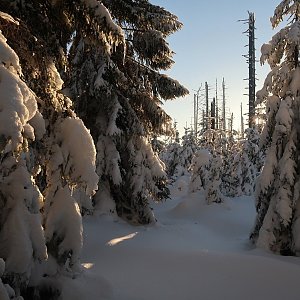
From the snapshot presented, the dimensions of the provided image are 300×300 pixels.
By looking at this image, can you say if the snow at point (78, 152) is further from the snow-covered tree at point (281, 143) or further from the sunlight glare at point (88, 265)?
the snow-covered tree at point (281, 143)

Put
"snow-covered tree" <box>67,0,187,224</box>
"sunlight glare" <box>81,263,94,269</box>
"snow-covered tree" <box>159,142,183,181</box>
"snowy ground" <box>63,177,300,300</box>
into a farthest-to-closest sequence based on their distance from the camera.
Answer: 1. "snow-covered tree" <box>159,142,183,181</box>
2. "snow-covered tree" <box>67,0,187,224</box>
3. "sunlight glare" <box>81,263,94,269</box>
4. "snowy ground" <box>63,177,300,300</box>

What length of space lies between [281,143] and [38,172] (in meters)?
7.22

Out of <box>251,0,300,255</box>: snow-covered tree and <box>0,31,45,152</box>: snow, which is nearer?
<box>0,31,45,152</box>: snow

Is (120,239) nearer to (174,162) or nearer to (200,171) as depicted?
(200,171)

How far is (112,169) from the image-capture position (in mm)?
12375

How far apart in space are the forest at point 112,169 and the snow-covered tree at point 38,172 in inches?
0.6

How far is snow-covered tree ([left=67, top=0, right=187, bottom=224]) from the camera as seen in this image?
12328mm

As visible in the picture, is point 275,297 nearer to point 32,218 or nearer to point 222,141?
point 32,218

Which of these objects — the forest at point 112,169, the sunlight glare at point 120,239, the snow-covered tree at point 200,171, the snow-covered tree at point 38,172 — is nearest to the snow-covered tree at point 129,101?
the forest at point 112,169

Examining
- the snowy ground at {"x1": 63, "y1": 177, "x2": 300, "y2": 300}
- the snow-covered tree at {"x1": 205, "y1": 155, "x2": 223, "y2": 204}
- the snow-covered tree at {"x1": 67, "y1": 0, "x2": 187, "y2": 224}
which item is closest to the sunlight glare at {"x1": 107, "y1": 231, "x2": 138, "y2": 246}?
the snowy ground at {"x1": 63, "y1": 177, "x2": 300, "y2": 300}

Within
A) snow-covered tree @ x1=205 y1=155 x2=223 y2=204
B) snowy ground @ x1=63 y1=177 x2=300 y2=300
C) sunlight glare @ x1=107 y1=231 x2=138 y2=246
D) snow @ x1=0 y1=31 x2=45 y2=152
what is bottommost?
snowy ground @ x1=63 y1=177 x2=300 y2=300

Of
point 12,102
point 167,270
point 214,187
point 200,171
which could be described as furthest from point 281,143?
point 200,171

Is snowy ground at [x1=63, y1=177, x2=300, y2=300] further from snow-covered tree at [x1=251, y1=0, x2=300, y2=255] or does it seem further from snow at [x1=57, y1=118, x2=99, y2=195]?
snow at [x1=57, y1=118, x2=99, y2=195]

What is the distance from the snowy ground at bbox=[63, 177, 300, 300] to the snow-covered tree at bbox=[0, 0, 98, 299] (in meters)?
0.81
